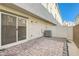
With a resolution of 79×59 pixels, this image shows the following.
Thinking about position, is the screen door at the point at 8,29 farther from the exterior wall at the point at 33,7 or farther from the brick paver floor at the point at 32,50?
the exterior wall at the point at 33,7

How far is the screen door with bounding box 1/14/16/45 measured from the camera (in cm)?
443

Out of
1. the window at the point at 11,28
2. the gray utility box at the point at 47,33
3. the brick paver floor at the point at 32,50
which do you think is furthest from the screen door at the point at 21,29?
the gray utility box at the point at 47,33

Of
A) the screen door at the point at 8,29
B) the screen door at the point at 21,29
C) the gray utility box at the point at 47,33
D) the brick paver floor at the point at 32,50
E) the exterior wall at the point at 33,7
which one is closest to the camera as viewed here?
the brick paver floor at the point at 32,50

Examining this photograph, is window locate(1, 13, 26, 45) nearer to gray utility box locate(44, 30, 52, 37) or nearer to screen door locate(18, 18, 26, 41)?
screen door locate(18, 18, 26, 41)

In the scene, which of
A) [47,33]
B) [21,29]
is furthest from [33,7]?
[47,33]

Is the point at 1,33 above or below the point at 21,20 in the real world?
below

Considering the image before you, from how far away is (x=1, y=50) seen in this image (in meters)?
4.23

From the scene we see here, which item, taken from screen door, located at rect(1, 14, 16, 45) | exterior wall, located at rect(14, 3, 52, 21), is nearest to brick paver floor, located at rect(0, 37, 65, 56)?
screen door, located at rect(1, 14, 16, 45)

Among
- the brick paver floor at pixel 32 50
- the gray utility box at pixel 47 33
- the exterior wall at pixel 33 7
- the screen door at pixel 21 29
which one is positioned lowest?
the brick paver floor at pixel 32 50

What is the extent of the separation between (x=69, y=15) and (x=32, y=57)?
15.6 feet

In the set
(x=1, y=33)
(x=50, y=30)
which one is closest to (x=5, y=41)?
(x=1, y=33)

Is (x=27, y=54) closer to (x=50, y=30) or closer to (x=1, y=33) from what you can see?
(x=1, y=33)

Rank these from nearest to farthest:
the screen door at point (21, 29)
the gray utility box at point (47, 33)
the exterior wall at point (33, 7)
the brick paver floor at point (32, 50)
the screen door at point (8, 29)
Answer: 1. the brick paver floor at point (32, 50)
2. the screen door at point (8, 29)
3. the exterior wall at point (33, 7)
4. the screen door at point (21, 29)
5. the gray utility box at point (47, 33)

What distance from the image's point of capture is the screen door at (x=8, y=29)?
443 centimetres
